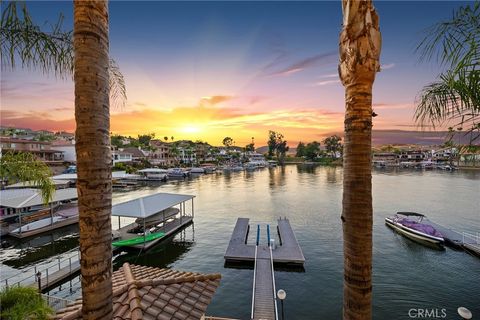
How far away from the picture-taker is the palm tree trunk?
2854mm

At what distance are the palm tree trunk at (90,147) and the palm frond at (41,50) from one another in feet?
7.08

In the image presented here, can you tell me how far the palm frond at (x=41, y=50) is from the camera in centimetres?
447

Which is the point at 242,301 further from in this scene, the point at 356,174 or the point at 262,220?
the point at 262,220

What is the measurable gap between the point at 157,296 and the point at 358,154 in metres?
5.66

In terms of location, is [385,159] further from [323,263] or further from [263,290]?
[263,290]

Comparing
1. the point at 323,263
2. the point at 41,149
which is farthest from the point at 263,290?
the point at 41,149

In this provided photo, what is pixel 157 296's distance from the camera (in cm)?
608

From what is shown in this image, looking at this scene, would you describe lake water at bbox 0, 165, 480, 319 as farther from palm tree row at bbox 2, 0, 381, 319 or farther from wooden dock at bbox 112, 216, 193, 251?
palm tree row at bbox 2, 0, 381, 319

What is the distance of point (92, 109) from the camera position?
2.88 meters

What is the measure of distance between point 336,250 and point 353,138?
19442 mm

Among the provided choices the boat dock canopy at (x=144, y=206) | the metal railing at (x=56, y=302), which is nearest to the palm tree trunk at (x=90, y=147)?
the metal railing at (x=56, y=302)

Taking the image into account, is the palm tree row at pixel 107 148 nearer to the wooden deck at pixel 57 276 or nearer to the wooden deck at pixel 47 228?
the wooden deck at pixel 57 276

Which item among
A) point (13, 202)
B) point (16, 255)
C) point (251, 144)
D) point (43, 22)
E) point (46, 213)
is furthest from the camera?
point (251, 144)

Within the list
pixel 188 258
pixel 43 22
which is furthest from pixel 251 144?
pixel 43 22
